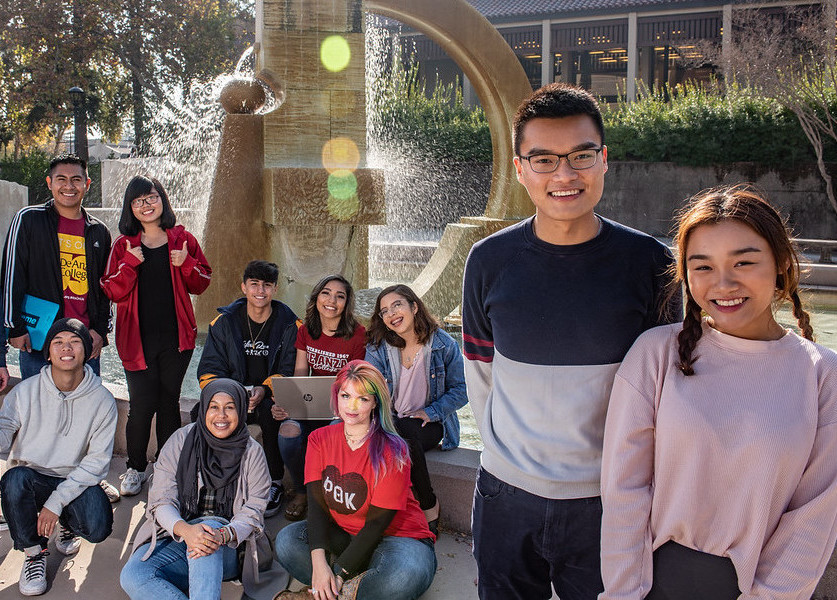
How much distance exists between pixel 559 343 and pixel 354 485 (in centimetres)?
133

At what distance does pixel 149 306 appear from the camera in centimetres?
371

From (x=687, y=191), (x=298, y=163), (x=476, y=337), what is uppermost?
(x=687, y=191)

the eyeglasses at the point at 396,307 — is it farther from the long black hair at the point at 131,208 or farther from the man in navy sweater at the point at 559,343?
the man in navy sweater at the point at 559,343

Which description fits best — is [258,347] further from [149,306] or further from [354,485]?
[354,485]

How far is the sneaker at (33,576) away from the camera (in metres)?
2.93

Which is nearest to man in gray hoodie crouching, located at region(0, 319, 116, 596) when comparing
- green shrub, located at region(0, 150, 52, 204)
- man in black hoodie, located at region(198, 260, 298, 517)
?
man in black hoodie, located at region(198, 260, 298, 517)

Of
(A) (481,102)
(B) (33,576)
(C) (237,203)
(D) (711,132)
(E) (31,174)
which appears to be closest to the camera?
(B) (33,576)

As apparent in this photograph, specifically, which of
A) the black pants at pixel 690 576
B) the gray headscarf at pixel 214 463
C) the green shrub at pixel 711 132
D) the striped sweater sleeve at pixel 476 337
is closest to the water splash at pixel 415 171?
the green shrub at pixel 711 132

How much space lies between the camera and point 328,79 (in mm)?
5801

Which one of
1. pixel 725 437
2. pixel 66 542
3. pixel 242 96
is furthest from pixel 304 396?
pixel 242 96

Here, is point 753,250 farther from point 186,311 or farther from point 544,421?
point 186,311

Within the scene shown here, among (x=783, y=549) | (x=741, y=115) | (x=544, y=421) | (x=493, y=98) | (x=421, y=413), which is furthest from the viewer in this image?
(x=741, y=115)

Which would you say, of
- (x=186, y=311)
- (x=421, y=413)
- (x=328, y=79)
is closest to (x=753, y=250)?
(x=421, y=413)

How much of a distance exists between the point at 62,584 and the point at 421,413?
1.54 meters
